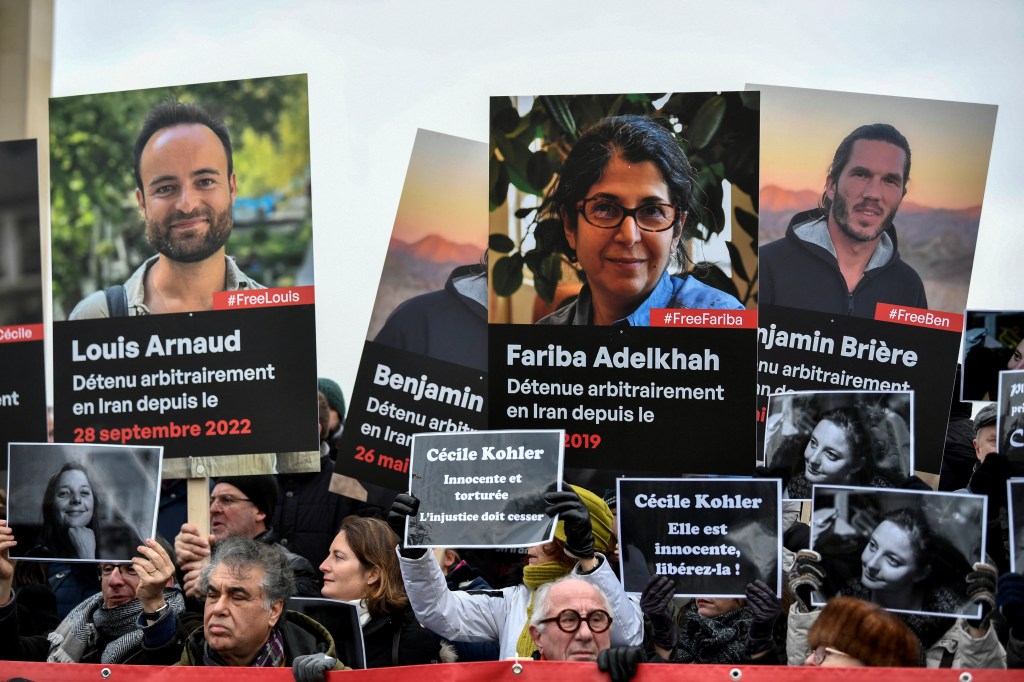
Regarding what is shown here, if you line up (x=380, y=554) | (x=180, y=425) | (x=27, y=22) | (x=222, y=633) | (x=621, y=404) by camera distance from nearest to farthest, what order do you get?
1. (x=222, y=633)
2. (x=380, y=554)
3. (x=621, y=404)
4. (x=180, y=425)
5. (x=27, y=22)

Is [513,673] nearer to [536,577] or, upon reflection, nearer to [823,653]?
[536,577]

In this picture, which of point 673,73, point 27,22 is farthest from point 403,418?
point 27,22

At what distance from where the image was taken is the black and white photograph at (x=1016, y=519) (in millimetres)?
4059

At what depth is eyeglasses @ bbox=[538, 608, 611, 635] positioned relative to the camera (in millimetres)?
4020

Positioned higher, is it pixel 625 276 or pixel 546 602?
pixel 625 276

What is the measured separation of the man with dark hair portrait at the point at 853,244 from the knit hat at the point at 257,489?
2.07m

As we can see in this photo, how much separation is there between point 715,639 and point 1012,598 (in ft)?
3.02

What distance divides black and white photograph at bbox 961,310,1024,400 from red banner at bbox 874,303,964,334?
0.19m

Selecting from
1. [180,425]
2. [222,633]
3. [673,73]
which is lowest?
[222,633]

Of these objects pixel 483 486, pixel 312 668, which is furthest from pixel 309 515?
pixel 312 668

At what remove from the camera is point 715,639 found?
14.1ft

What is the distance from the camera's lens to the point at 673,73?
5594 millimetres

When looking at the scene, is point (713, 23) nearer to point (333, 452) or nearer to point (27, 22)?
point (333, 452)

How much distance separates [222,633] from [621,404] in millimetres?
1661
